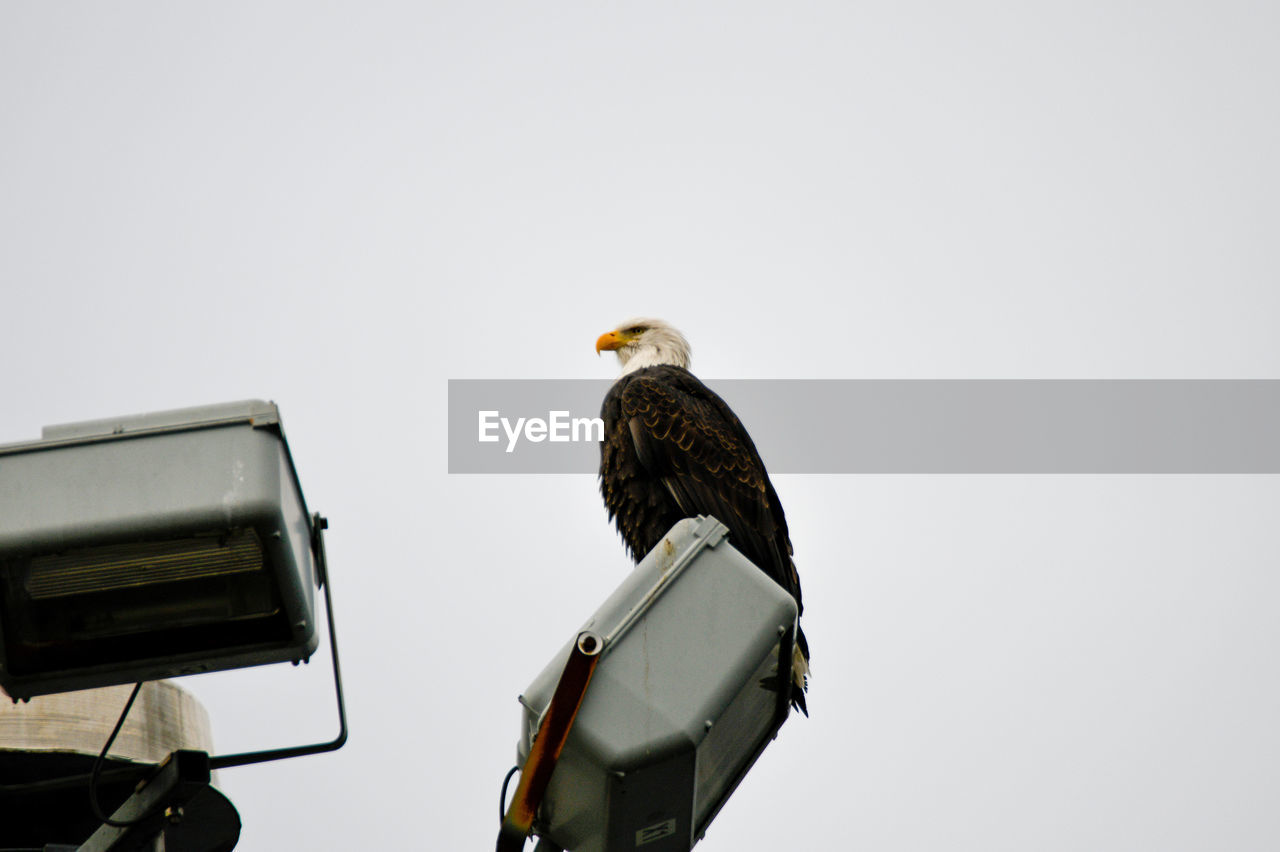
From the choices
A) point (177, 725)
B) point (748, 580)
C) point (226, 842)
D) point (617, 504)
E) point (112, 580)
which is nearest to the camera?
point (112, 580)

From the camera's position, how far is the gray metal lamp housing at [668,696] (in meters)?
1.79

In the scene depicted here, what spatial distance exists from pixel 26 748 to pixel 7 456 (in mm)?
1164

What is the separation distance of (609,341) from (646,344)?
279 millimetres

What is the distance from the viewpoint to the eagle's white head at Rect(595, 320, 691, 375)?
7.05m

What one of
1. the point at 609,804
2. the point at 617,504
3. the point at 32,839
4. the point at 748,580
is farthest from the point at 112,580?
the point at 617,504

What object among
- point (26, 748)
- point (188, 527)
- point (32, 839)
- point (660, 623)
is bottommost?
point (32, 839)

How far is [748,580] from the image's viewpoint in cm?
196

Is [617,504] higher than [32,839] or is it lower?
higher

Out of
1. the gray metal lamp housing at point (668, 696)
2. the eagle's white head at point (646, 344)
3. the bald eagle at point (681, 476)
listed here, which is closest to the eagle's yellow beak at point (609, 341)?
the eagle's white head at point (646, 344)

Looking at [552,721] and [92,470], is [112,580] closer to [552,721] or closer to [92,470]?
[92,470]

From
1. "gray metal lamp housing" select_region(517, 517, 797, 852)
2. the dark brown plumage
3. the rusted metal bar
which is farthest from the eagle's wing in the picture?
the rusted metal bar

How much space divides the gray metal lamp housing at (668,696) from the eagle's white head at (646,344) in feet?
16.1

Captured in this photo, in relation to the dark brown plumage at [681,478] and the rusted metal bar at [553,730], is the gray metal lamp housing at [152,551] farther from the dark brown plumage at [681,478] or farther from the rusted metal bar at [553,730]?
the dark brown plumage at [681,478]

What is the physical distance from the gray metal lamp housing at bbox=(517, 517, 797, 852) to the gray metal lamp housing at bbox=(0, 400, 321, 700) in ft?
1.46
